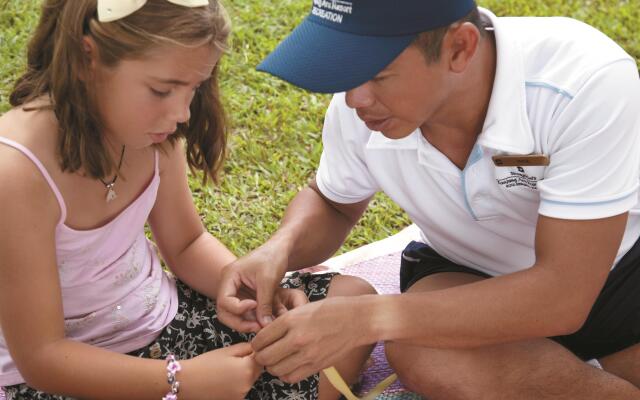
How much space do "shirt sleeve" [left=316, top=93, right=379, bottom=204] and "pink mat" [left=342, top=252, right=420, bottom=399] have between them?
1.54ft

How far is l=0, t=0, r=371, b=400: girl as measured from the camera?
1994 mm

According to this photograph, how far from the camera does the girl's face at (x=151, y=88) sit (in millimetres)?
1996

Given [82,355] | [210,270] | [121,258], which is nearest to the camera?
[82,355]

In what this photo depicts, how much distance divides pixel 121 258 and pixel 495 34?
1.00 metres

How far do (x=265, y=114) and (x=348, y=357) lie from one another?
5.21 ft

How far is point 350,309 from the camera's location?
2059 mm

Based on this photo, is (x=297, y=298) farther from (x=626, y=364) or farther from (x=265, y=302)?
(x=626, y=364)

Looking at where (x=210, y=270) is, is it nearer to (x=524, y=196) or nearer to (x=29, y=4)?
(x=524, y=196)

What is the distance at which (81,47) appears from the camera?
2004 millimetres

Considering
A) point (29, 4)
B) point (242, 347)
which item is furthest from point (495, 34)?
point (29, 4)

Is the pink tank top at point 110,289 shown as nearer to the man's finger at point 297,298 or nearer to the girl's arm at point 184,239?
the girl's arm at point 184,239

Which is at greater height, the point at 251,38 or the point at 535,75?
the point at 535,75

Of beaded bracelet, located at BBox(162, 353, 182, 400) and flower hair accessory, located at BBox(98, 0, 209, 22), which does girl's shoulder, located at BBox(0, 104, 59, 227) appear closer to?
flower hair accessory, located at BBox(98, 0, 209, 22)

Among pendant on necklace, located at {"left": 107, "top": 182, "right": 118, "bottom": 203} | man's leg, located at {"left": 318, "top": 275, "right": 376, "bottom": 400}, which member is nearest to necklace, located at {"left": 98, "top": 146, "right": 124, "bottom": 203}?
pendant on necklace, located at {"left": 107, "top": 182, "right": 118, "bottom": 203}
